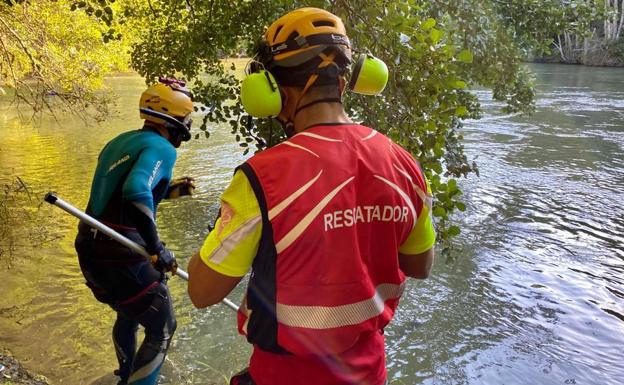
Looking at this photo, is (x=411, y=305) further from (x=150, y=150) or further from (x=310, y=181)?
(x=310, y=181)

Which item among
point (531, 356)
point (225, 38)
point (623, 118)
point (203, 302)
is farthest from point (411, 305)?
point (623, 118)

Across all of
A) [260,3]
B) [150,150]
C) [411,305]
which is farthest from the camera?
[411,305]

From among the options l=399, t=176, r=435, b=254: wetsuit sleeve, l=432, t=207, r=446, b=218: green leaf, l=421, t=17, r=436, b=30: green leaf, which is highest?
l=421, t=17, r=436, b=30: green leaf

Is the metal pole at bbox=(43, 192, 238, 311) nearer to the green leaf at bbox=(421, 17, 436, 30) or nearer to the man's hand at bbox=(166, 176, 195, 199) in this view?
the man's hand at bbox=(166, 176, 195, 199)

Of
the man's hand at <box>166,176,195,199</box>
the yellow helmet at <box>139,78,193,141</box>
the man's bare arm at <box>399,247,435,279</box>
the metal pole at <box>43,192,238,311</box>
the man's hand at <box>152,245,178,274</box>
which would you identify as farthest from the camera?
the man's hand at <box>166,176,195,199</box>

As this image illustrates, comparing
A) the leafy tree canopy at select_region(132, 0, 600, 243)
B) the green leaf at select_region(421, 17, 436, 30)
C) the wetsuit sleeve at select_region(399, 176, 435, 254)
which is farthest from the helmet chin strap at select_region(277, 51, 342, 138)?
the green leaf at select_region(421, 17, 436, 30)

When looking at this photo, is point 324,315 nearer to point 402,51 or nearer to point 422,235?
point 422,235

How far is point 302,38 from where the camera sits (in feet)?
5.66

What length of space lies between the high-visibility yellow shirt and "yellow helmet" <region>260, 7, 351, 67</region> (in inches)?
17.4

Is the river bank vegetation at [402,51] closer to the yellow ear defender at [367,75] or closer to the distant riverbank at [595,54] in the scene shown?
the yellow ear defender at [367,75]

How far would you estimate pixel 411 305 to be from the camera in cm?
666

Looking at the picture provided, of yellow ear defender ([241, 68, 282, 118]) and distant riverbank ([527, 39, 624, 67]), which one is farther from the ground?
yellow ear defender ([241, 68, 282, 118])

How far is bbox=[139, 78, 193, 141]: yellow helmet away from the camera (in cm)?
355

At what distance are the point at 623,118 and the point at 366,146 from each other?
21.9 m
